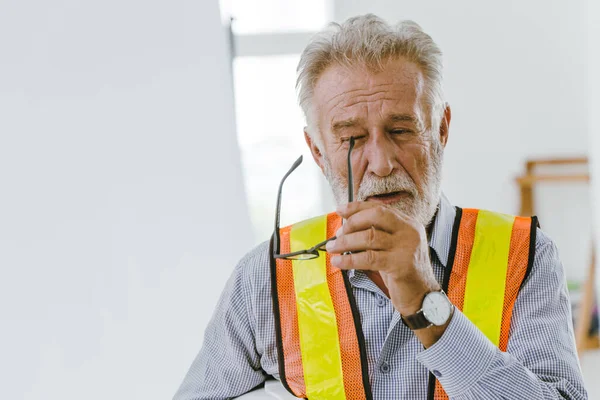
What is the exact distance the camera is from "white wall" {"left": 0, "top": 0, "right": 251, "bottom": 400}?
1244mm

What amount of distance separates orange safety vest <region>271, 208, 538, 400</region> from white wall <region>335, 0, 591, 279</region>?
9.71 ft

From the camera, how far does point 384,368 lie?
133 centimetres

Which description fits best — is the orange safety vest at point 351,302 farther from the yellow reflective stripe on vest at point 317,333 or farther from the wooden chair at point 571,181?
the wooden chair at point 571,181

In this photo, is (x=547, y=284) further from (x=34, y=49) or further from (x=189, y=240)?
(x=34, y=49)

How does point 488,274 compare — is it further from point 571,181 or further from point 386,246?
point 571,181

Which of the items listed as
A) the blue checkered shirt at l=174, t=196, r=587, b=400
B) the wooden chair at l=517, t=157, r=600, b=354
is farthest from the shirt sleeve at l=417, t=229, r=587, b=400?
the wooden chair at l=517, t=157, r=600, b=354

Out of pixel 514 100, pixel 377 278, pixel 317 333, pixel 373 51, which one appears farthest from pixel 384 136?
pixel 514 100

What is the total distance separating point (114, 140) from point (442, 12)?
3163mm

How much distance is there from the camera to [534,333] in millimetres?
1260

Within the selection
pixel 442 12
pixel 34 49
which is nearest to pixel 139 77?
pixel 34 49

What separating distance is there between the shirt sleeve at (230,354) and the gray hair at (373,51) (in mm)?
348

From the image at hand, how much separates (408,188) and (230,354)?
488 millimetres

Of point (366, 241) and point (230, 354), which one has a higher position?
point (366, 241)

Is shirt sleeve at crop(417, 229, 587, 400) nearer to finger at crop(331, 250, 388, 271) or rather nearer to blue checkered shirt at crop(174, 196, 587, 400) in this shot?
blue checkered shirt at crop(174, 196, 587, 400)
